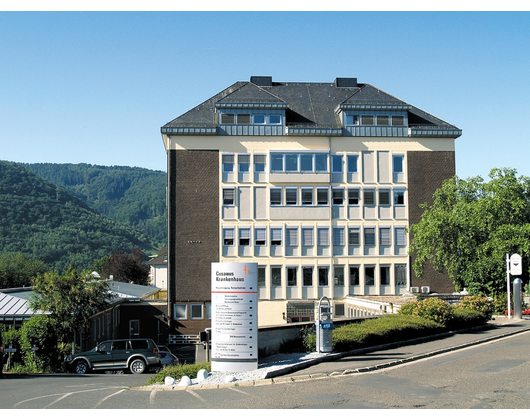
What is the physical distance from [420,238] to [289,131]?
40.9ft

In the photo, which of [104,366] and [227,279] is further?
[104,366]

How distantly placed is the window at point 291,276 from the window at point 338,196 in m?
5.74

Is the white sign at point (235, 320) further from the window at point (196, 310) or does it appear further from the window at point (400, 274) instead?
the window at point (400, 274)

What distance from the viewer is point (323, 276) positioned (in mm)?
45625

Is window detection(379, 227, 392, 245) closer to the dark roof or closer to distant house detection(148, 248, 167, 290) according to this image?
the dark roof

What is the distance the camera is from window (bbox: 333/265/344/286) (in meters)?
45.6

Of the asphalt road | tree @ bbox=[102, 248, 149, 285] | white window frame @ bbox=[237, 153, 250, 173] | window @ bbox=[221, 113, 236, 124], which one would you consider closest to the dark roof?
window @ bbox=[221, 113, 236, 124]

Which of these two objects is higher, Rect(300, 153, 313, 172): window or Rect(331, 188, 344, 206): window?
Rect(300, 153, 313, 172): window

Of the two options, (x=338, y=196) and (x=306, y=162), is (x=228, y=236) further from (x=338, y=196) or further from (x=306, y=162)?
(x=338, y=196)

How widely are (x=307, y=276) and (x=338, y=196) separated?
6.28m

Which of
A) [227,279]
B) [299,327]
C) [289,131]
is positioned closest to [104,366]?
[299,327]

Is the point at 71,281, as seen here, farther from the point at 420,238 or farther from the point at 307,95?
the point at 307,95

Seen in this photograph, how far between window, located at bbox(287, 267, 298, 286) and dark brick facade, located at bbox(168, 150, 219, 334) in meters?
5.36

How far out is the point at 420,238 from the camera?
39094 millimetres
